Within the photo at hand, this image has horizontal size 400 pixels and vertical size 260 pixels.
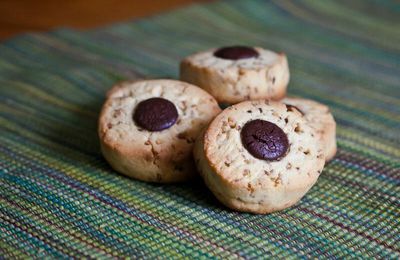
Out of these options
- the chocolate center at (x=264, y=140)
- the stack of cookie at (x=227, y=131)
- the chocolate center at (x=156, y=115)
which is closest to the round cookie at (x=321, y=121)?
the stack of cookie at (x=227, y=131)

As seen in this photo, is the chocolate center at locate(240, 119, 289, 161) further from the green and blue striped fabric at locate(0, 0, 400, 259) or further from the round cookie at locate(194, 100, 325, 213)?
the green and blue striped fabric at locate(0, 0, 400, 259)

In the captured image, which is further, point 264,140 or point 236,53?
point 236,53

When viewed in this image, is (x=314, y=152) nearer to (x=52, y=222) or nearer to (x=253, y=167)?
(x=253, y=167)

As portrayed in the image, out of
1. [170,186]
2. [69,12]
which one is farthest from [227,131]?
[69,12]

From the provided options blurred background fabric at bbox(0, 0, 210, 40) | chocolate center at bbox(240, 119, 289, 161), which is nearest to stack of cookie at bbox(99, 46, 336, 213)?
chocolate center at bbox(240, 119, 289, 161)

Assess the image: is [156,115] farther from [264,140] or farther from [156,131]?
[264,140]

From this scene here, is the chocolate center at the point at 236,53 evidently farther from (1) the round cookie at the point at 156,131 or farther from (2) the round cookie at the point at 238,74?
(1) the round cookie at the point at 156,131
